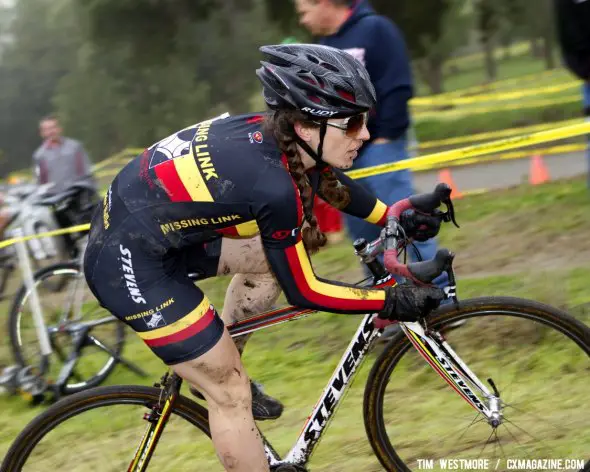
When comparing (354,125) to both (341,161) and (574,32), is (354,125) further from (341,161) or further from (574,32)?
(574,32)

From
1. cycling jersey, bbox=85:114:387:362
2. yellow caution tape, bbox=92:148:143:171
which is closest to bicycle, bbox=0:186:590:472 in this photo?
cycling jersey, bbox=85:114:387:362

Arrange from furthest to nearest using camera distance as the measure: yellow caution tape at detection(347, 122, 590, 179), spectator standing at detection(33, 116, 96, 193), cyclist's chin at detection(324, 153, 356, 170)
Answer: spectator standing at detection(33, 116, 96, 193) → yellow caution tape at detection(347, 122, 590, 179) → cyclist's chin at detection(324, 153, 356, 170)

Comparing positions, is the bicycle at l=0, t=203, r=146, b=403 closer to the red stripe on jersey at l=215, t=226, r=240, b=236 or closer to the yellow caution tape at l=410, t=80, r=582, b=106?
the red stripe on jersey at l=215, t=226, r=240, b=236

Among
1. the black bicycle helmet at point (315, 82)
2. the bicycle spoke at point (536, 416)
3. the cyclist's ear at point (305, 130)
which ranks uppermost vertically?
the black bicycle helmet at point (315, 82)

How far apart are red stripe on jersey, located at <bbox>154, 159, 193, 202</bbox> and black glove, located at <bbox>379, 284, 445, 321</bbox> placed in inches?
31.0

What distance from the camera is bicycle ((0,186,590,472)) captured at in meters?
3.06

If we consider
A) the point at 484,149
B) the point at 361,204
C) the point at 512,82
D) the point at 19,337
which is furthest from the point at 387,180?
the point at 512,82

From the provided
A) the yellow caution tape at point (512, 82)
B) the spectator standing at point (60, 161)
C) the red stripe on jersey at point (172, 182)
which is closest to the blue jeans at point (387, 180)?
the red stripe on jersey at point (172, 182)

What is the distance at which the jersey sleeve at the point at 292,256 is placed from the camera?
2717 millimetres

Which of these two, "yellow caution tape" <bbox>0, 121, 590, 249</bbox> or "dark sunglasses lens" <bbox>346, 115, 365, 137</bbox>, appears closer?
"dark sunglasses lens" <bbox>346, 115, 365, 137</bbox>

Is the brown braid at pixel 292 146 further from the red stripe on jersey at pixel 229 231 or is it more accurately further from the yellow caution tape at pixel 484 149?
the yellow caution tape at pixel 484 149

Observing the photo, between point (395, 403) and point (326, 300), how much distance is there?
3.02 ft

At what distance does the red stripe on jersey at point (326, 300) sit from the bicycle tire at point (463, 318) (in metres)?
0.30

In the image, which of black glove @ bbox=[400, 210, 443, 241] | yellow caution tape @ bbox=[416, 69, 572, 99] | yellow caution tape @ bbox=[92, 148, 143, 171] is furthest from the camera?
yellow caution tape @ bbox=[416, 69, 572, 99]
